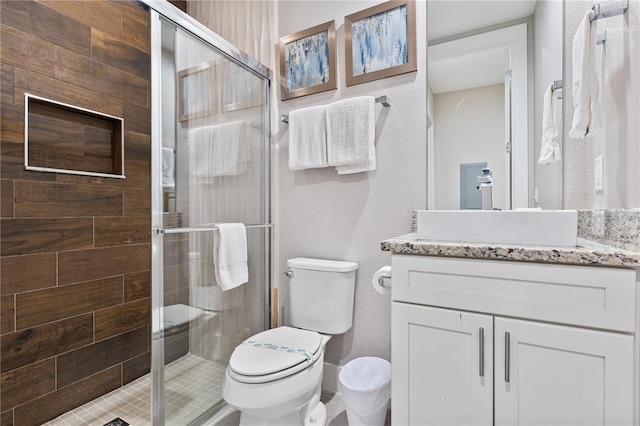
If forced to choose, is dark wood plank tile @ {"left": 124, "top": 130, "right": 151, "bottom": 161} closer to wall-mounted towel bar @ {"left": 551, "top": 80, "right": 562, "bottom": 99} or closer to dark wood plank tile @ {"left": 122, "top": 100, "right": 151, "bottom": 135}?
dark wood plank tile @ {"left": 122, "top": 100, "right": 151, "bottom": 135}

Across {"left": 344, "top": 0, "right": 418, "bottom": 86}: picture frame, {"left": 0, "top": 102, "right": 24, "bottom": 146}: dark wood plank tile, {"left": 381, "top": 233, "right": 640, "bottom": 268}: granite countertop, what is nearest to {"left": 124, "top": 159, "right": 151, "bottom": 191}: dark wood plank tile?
{"left": 0, "top": 102, "right": 24, "bottom": 146}: dark wood plank tile

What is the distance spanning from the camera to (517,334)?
0.97 meters

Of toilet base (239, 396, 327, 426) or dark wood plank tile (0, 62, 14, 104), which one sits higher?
dark wood plank tile (0, 62, 14, 104)

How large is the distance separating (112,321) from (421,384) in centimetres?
182

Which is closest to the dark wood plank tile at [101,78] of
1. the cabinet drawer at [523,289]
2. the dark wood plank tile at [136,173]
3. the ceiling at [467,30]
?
the dark wood plank tile at [136,173]

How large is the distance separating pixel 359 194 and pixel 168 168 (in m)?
0.98

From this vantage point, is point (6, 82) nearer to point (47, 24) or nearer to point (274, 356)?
point (47, 24)

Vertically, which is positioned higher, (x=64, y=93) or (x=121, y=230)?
(x=64, y=93)

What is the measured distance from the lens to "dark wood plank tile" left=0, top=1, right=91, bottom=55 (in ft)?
4.97

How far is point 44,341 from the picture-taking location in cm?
163

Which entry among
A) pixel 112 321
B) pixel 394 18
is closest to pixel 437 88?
pixel 394 18

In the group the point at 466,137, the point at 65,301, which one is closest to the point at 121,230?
the point at 65,301

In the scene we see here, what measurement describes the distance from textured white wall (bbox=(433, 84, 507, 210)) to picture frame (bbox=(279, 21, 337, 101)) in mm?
663

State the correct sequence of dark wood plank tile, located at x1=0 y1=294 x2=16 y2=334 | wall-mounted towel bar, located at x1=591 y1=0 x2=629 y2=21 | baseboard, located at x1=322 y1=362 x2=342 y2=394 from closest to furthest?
wall-mounted towel bar, located at x1=591 y1=0 x2=629 y2=21 → dark wood plank tile, located at x1=0 y1=294 x2=16 y2=334 → baseboard, located at x1=322 y1=362 x2=342 y2=394
